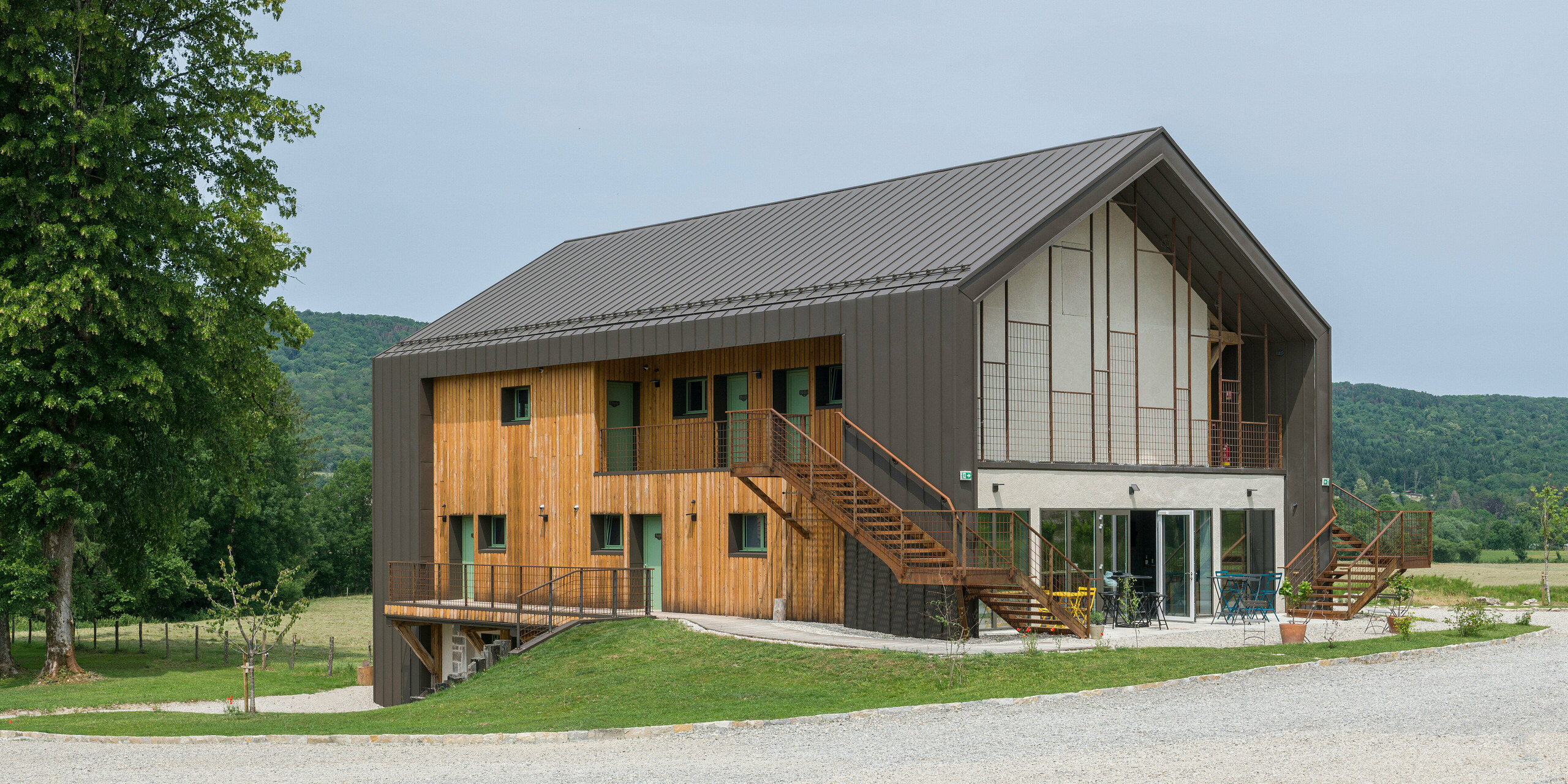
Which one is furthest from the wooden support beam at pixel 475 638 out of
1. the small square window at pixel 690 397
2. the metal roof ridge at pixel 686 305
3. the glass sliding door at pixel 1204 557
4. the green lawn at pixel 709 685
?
the glass sliding door at pixel 1204 557

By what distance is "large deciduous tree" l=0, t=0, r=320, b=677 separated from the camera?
91.7 ft

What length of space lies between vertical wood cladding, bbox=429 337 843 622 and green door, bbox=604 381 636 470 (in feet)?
0.82

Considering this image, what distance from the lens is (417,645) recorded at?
29.7 m

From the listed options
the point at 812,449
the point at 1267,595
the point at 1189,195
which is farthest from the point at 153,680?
the point at 1189,195

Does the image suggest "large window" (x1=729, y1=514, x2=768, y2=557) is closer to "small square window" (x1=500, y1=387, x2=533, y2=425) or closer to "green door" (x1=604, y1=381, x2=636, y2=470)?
"green door" (x1=604, y1=381, x2=636, y2=470)

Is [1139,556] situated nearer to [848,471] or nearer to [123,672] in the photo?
[848,471]

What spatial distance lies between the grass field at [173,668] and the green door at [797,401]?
1298cm

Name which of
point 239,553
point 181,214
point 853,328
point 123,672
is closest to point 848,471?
point 853,328

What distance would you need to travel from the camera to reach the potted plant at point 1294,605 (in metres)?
21.0

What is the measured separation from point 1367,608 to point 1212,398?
524cm

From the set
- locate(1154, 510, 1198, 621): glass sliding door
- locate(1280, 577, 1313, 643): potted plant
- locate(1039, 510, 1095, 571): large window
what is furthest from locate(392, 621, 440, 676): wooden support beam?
locate(1280, 577, 1313, 643): potted plant

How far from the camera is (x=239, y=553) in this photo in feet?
213

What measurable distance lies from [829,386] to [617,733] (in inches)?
487

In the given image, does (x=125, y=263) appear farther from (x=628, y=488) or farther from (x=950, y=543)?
(x=950, y=543)
